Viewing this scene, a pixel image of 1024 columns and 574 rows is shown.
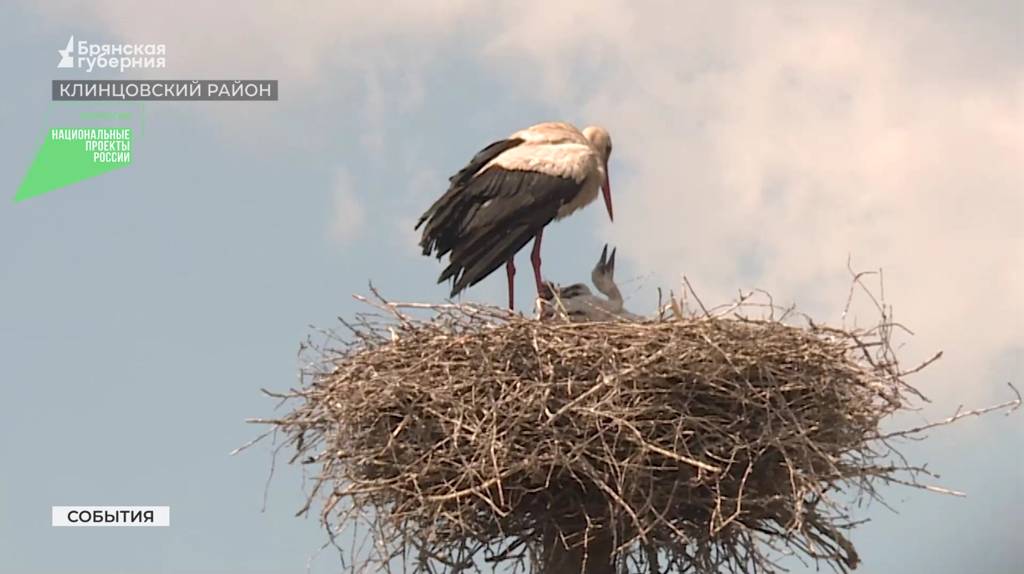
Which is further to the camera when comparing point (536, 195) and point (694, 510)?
point (536, 195)

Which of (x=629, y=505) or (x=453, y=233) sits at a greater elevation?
(x=453, y=233)

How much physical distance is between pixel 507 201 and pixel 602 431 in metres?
1.68

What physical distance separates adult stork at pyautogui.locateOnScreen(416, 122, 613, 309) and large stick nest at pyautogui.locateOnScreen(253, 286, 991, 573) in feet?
2.54

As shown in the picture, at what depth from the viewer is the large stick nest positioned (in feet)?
22.4

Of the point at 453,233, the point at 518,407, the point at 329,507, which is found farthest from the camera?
the point at 453,233

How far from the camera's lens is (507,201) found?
8102 mm

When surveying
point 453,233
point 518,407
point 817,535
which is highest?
point 453,233

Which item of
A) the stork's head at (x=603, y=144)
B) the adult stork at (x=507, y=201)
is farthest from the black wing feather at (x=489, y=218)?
the stork's head at (x=603, y=144)

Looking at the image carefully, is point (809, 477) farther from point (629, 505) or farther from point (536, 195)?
point (536, 195)

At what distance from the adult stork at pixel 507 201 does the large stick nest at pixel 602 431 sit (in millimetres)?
775

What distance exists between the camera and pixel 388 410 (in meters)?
7.17

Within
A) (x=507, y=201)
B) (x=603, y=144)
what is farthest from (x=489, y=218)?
(x=603, y=144)

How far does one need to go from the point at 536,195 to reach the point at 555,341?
4.42 feet

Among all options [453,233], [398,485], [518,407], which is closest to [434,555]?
[398,485]
